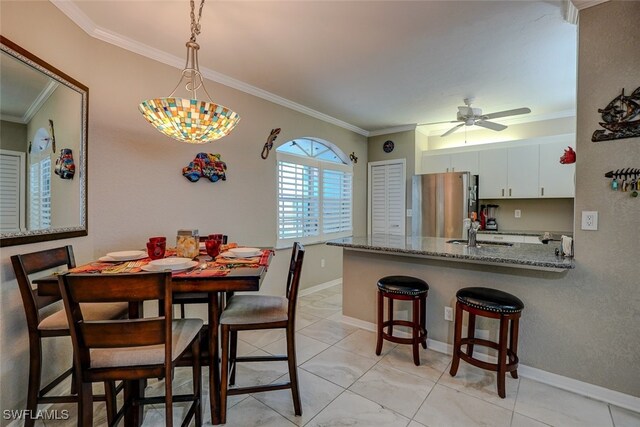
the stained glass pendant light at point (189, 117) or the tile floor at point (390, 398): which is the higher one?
the stained glass pendant light at point (189, 117)

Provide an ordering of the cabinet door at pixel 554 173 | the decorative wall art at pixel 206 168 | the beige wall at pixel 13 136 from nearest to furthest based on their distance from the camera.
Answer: the beige wall at pixel 13 136 → the decorative wall art at pixel 206 168 → the cabinet door at pixel 554 173

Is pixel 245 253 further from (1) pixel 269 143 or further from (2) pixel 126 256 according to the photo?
(1) pixel 269 143

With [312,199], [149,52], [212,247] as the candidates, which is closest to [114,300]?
[212,247]

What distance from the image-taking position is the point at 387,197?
5227 mm

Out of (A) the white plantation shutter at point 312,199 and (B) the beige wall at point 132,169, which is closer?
(B) the beige wall at point 132,169

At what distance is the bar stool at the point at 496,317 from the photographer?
190 centimetres

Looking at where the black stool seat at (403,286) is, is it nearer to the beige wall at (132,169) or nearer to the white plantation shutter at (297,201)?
the beige wall at (132,169)

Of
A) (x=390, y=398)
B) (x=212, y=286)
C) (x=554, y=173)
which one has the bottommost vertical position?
(x=390, y=398)

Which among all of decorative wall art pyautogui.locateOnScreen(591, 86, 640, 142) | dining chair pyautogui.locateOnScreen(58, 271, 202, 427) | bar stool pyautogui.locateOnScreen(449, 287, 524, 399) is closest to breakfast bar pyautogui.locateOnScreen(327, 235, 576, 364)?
bar stool pyautogui.locateOnScreen(449, 287, 524, 399)


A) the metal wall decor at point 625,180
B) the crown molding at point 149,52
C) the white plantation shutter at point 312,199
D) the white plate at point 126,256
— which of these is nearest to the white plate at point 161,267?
the white plate at point 126,256

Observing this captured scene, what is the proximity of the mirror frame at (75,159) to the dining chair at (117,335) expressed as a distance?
2.71 feet

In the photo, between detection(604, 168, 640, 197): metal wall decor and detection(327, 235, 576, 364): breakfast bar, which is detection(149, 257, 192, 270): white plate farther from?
detection(604, 168, 640, 197): metal wall decor

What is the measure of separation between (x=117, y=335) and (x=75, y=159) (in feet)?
5.11

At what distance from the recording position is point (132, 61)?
2.47 m
